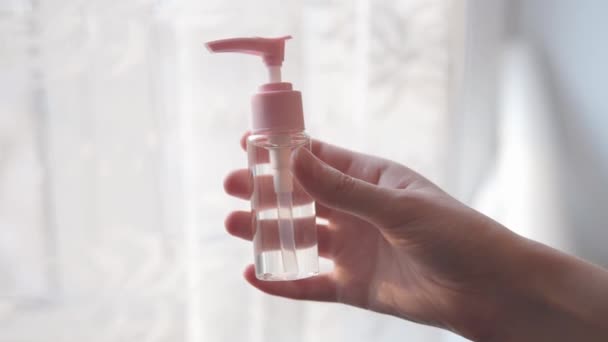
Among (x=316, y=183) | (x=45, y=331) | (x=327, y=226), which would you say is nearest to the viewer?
(x=316, y=183)

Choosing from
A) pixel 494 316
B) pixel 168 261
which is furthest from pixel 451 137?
pixel 168 261

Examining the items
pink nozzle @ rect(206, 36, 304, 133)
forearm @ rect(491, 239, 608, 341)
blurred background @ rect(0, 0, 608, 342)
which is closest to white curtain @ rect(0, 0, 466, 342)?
blurred background @ rect(0, 0, 608, 342)

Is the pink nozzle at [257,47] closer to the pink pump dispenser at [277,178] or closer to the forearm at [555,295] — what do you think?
the pink pump dispenser at [277,178]

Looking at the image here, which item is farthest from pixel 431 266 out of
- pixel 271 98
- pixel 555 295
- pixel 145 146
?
pixel 145 146

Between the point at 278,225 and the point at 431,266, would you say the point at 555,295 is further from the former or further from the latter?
the point at 278,225

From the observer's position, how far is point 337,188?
0.51 metres

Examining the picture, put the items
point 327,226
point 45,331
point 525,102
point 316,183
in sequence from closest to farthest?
1. point 316,183
2. point 45,331
3. point 327,226
4. point 525,102

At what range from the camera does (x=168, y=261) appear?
2.15 feet

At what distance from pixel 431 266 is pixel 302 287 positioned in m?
0.19

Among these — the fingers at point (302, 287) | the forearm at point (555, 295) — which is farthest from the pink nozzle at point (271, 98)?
the forearm at point (555, 295)

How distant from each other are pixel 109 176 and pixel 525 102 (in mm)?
697

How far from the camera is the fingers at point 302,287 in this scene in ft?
2.18

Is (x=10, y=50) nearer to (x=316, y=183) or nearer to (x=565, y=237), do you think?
(x=316, y=183)

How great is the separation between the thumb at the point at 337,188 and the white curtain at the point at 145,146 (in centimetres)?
19
